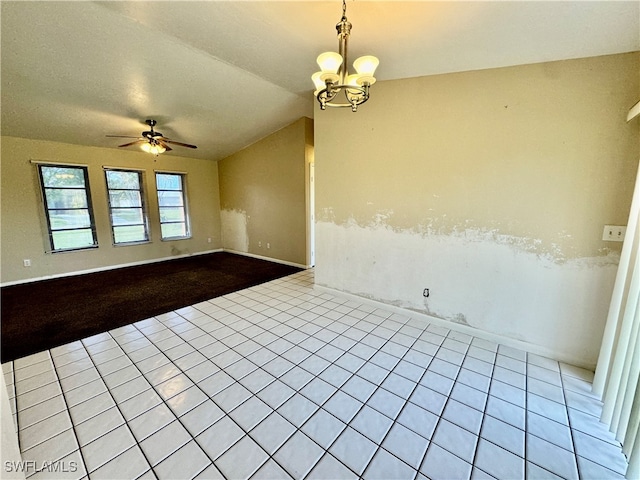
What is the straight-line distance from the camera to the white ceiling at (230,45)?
1864mm

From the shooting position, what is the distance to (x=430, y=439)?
62.0 inches

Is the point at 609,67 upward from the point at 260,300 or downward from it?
upward

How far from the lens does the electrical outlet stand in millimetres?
2010

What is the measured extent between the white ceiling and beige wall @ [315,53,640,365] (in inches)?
9.7

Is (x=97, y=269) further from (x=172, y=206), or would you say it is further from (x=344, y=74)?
(x=344, y=74)

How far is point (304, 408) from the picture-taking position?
1.79 metres

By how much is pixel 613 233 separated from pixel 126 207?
7.29 m

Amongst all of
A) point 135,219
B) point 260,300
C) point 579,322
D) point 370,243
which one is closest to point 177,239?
point 135,219

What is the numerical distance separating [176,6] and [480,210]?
126 inches

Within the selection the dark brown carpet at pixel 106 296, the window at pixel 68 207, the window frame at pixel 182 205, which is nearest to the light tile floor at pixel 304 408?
the dark brown carpet at pixel 106 296

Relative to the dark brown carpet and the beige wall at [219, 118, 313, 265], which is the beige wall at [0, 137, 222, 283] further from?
the beige wall at [219, 118, 313, 265]

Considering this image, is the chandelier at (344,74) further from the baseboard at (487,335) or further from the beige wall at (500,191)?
the baseboard at (487,335)

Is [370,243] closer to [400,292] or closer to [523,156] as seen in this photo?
[400,292]

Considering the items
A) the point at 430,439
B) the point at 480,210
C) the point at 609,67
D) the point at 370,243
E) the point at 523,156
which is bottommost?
the point at 430,439
